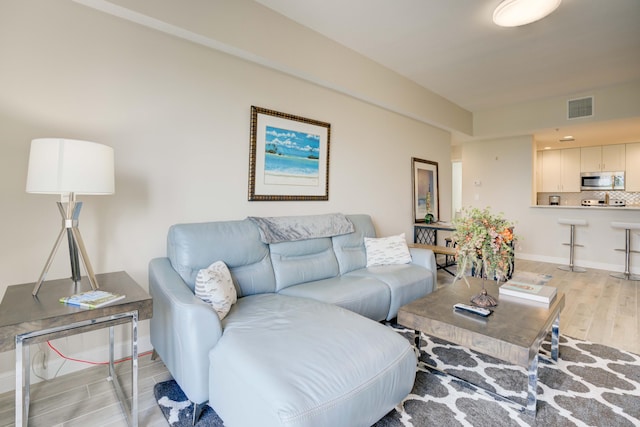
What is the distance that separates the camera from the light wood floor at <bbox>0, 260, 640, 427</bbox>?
163 centimetres

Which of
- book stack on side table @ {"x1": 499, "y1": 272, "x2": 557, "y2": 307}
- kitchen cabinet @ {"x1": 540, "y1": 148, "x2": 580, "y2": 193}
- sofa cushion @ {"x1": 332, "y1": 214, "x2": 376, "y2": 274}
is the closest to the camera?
book stack on side table @ {"x1": 499, "y1": 272, "x2": 557, "y2": 307}

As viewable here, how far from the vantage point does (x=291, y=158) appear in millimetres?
3135

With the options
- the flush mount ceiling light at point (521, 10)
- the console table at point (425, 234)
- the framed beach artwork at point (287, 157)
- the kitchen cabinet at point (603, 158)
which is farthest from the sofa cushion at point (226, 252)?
the kitchen cabinet at point (603, 158)

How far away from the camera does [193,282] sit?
210 cm

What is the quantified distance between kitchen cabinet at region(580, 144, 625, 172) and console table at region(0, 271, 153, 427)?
327 inches

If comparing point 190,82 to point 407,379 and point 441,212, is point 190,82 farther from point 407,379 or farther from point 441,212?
point 441,212

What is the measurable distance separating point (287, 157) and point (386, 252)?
139cm

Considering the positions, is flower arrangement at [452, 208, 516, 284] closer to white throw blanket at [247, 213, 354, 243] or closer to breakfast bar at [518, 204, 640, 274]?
white throw blanket at [247, 213, 354, 243]

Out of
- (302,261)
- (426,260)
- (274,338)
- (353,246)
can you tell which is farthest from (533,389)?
(353,246)

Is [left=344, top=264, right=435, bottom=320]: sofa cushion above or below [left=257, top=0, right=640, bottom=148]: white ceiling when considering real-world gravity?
below

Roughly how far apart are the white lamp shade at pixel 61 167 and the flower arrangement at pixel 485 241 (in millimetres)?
2136

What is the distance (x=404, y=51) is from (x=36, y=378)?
411cm

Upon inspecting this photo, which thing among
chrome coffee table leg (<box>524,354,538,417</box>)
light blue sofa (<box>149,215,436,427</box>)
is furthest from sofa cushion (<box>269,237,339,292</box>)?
chrome coffee table leg (<box>524,354,538,417</box>)

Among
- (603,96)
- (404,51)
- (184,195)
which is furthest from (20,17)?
(603,96)
